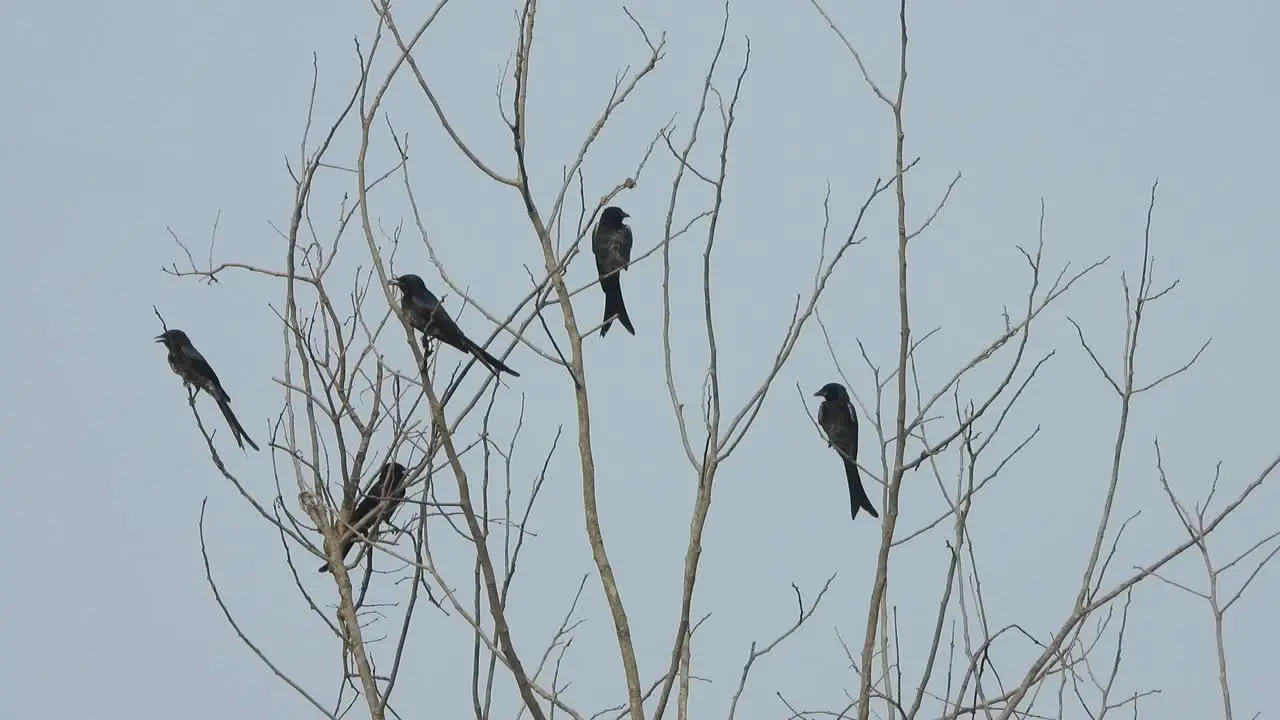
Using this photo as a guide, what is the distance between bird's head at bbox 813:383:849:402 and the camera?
9.45 m

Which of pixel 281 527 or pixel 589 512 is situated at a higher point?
pixel 281 527

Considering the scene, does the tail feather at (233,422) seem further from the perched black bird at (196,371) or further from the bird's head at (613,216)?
the bird's head at (613,216)

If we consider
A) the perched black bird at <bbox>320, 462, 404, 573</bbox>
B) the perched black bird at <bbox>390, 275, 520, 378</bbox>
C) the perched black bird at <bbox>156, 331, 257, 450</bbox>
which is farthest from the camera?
the perched black bird at <bbox>156, 331, 257, 450</bbox>

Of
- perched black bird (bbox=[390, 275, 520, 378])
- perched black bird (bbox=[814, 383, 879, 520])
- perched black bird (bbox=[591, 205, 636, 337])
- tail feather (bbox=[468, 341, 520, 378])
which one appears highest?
perched black bird (bbox=[591, 205, 636, 337])

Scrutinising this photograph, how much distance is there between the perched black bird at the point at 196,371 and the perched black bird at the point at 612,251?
2.27 m

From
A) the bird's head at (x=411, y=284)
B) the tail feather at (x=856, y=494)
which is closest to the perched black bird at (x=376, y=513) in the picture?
the bird's head at (x=411, y=284)

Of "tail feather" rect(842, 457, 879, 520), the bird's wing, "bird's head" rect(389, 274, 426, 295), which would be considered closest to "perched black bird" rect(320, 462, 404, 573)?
"bird's head" rect(389, 274, 426, 295)

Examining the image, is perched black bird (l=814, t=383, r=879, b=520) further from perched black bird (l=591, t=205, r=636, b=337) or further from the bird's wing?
the bird's wing

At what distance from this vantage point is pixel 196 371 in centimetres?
787

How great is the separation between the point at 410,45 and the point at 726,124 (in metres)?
0.77

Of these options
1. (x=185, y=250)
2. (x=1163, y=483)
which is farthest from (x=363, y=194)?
(x=1163, y=483)

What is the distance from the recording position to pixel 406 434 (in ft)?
16.0

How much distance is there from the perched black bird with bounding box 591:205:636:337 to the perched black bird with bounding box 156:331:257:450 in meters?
2.27

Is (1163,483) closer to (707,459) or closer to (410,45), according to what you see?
(707,459)
